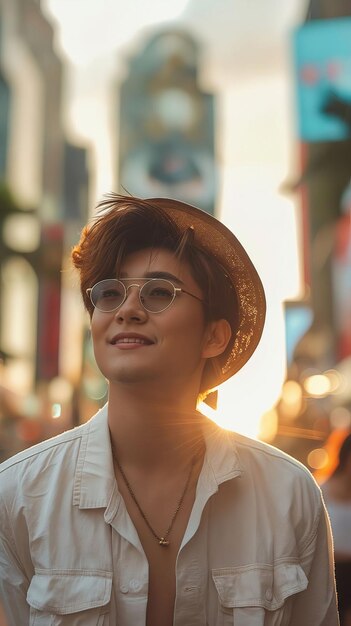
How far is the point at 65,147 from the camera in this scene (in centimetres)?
→ 6881

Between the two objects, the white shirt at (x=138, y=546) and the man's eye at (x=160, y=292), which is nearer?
the white shirt at (x=138, y=546)

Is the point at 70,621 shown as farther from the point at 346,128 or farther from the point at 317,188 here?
the point at 317,188

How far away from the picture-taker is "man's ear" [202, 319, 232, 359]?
2.97 m

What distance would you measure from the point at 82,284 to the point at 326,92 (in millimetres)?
18683

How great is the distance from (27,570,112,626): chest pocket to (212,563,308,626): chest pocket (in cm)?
38

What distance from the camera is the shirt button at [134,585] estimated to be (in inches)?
99.1

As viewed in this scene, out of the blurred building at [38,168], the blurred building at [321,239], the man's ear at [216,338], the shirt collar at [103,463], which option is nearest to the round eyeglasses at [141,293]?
the man's ear at [216,338]

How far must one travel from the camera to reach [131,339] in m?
2.63

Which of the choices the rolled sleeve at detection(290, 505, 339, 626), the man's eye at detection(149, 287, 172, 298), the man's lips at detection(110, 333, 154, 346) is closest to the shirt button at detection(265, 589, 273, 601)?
the rolled sleeve at detection(290, 505, 339, 626)

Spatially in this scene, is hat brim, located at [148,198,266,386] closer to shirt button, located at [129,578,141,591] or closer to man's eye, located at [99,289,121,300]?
man's eye, located at [99,289,121,300]

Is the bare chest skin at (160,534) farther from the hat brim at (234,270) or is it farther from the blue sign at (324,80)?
the blue sign at (324,80)

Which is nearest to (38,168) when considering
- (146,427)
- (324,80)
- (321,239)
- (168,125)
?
(168,125)

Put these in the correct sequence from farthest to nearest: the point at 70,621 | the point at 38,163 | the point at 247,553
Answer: the point at 38,163 → the point at 247,553 → the point at 70,621

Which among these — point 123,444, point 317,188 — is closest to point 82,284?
point 123,444
